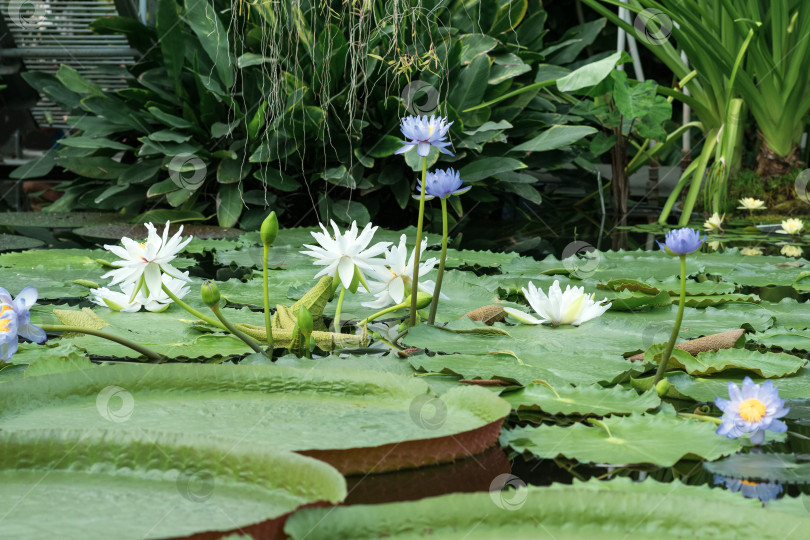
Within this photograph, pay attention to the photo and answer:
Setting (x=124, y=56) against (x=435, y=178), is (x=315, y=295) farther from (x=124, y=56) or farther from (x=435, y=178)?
(x=124, y=56)

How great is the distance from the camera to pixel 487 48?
9.84 feet

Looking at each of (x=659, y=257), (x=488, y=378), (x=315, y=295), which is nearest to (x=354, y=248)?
(x=315, y=295)

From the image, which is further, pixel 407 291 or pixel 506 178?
pixel 506 178

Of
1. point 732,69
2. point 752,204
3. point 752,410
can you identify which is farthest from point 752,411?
point 752,204

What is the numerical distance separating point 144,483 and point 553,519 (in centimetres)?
30

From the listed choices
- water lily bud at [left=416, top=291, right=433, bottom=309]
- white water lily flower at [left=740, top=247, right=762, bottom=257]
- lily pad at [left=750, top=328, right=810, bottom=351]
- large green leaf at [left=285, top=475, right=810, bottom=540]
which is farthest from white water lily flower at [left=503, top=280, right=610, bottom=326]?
white water lily flower at [left=740, top=247, right=762, bottom=257]

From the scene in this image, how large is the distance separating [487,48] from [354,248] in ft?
6.99

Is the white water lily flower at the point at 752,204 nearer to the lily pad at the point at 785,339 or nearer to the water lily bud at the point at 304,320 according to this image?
the lily pad at the point at 785,339

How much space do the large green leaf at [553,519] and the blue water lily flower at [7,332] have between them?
493 millimetres

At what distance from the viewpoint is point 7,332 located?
2.79 feet

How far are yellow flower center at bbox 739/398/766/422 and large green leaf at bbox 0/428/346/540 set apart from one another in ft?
1.39

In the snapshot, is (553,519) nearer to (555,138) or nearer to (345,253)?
(345,253)

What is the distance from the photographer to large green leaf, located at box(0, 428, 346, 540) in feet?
1.74

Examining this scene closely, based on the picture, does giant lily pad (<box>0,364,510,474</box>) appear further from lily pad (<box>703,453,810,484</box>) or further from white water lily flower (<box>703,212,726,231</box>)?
white water lily flower (<box>703,212,726,231</box>)
